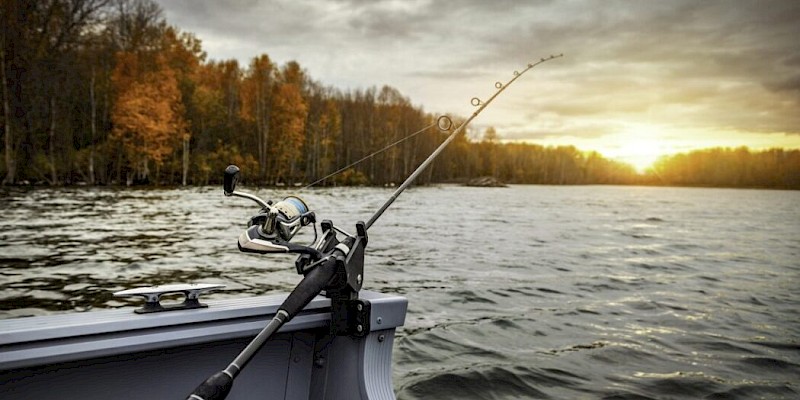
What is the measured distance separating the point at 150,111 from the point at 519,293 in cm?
3406

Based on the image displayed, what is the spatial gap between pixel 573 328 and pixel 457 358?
1930 millimetres

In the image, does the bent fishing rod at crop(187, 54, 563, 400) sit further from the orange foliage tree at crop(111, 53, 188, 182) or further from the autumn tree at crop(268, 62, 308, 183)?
the autumn tree at crop(268, 62, 308, 183)

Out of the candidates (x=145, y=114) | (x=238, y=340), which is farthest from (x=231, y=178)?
(x=145, y=114)

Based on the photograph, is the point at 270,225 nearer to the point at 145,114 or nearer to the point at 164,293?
the point at 164,293

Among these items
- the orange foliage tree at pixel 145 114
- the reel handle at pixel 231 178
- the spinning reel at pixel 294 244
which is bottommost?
the spinning reel at pixel 294 244

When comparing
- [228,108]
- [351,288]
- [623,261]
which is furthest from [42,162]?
[351,288]

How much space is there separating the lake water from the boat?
2.27 metres

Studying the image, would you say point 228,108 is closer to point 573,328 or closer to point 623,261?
point 623,261

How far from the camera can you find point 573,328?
6.93 metres

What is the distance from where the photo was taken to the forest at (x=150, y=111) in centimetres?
3272

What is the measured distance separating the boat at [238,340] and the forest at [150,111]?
2225 centimetres

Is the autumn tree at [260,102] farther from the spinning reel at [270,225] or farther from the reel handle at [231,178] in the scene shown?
the reel handle at [231,178]

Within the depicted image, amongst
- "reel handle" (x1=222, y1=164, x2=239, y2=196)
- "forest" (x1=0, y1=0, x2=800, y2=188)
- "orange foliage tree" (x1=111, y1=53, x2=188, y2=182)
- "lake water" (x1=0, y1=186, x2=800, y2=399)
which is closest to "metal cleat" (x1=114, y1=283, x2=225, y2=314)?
"reel handle" (x1=222, y1=164, x2=239, y2=196)

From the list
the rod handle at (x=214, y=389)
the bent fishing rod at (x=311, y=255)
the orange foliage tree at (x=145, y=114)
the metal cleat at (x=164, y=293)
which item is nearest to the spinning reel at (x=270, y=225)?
the bent fishing rod at (x=311, y=255)
